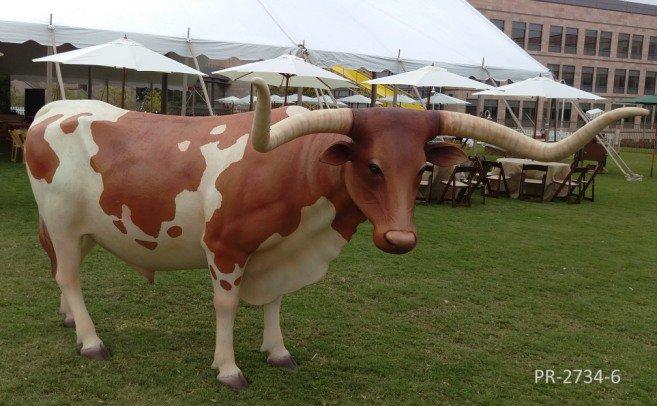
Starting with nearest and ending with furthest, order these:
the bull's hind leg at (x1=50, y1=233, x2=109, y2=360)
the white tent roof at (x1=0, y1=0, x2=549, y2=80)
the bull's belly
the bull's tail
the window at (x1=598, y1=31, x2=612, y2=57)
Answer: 1. the bull's belly
2. the bull's hind leg at (x1=50, y1=233, x2=109, y2=360)
3. the bull's tail
4. the white tent roof at (x1=0, y1=0, x2=549, y2=80)
5. the window at (x1=598, y1=31, x2=612, y2=57)

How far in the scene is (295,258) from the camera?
11.6 ft

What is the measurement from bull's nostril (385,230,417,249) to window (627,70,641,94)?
6428 cm

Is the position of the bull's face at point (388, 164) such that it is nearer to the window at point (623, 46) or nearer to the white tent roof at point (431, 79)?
the white tent roof at point (431, 79)

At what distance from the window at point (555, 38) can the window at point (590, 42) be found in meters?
2.51

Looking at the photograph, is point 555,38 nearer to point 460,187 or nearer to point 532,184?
point 532,184

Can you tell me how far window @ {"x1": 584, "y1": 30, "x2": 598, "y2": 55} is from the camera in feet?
186

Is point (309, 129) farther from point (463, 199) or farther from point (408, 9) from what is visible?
point (408, 9)

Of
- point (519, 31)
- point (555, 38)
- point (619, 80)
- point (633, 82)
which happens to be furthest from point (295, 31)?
point (633, 82)

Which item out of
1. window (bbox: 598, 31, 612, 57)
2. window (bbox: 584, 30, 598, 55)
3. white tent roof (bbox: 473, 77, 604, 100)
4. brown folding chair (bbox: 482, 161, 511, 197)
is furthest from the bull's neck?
window (bbox: 598, 31, 612, 57)

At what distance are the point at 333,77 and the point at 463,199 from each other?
319cm

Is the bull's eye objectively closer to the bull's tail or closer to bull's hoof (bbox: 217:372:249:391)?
bull's hoof (bbox: 217:372:249:391)

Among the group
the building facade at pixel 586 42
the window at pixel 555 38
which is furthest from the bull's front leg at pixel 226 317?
the window at pixel 555 38

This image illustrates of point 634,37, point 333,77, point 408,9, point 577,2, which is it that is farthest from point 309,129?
point 634,37

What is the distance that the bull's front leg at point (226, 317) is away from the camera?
3.41 metres
